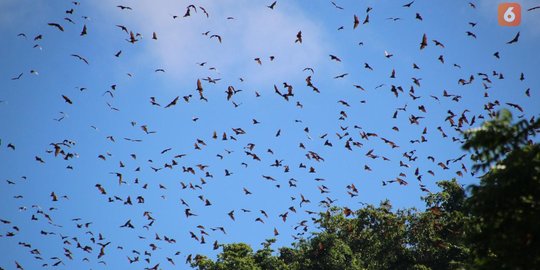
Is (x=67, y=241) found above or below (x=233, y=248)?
below

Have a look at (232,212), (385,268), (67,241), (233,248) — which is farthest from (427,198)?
(67,241)

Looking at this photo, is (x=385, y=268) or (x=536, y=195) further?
(x=385, y=268)

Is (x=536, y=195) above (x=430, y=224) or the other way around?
the other way around

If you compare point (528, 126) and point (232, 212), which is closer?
point (528, 126)

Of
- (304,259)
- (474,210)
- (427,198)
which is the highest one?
(427,198)

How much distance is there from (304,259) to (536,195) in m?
27.8

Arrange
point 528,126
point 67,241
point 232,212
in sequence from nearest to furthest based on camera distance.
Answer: point 528,126 → point 232,212 → point 67,241

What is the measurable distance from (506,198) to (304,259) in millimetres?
27612

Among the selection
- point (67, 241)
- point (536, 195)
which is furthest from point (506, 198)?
point (67, 241)

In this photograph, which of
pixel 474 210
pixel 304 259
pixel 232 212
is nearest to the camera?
pixel 474 210

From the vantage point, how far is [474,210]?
9.72 m

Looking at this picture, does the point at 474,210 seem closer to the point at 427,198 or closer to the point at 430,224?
the point at 430,224

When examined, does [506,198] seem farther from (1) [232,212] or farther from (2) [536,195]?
(1) [232,212]

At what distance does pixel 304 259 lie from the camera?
35312 mm
